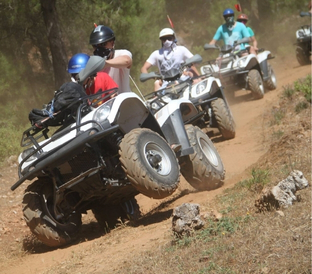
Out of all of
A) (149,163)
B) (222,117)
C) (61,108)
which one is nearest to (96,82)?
(61,108)

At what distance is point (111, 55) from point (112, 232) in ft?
7.63

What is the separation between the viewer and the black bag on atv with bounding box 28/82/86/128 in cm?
647

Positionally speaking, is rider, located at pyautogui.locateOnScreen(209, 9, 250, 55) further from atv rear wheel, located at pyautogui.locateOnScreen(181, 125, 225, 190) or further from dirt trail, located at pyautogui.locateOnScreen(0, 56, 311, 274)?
atv rear wheel, located at pyautogui.locateOnScreen(181, 125, 225, 190)

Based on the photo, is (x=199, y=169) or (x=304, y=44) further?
(x=304, y=44)

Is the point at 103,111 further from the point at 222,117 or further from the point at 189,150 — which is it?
the point at 222,117

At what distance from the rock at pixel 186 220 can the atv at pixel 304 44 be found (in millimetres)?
15789

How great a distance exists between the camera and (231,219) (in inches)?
209

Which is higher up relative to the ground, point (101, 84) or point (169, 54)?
point (101, 84)

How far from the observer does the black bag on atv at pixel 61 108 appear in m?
6.47

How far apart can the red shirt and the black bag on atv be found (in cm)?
60

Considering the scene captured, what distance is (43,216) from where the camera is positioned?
21.6 ft

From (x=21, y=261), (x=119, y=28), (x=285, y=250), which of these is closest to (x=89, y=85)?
(x=21, y=261)

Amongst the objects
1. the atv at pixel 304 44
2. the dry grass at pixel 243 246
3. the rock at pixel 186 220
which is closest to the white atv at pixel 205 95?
the dry grass at pixel 243 246

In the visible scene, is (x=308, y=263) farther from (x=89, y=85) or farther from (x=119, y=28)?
(x=119, y=28)
